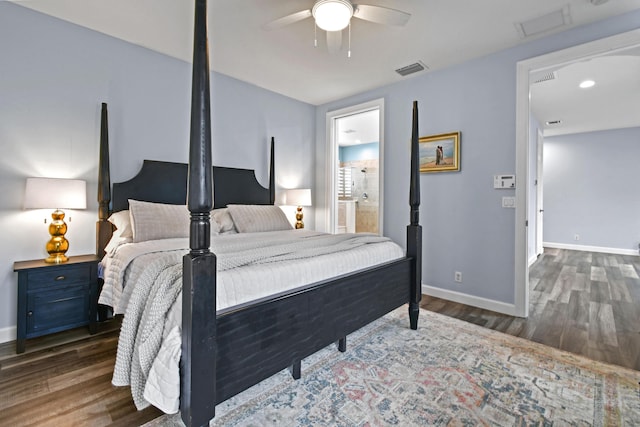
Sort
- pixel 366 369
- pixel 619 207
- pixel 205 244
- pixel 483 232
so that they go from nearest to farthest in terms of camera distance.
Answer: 1. pixel 205 244
2. pixel 366 369
3. pixel 483 232
4. pixel 619 207

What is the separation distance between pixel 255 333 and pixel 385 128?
3262 mm

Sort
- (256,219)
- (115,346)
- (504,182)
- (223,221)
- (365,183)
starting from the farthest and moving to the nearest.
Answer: (365,183) → (256,219) → (223,221) → (504,182) → (115,346)

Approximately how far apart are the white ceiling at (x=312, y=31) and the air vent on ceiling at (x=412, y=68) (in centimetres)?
8

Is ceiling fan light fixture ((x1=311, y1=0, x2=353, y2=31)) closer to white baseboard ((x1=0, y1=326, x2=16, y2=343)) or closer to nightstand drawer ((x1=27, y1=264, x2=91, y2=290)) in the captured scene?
nightstand drawer ((x1=27, y1=264, x2=91, y2=290))

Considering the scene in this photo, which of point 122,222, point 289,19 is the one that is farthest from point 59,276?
point 289,19

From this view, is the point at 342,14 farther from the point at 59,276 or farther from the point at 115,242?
the point at 59,276

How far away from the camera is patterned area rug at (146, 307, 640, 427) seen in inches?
59.7

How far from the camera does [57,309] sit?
2.30 m

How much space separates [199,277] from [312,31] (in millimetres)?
2459

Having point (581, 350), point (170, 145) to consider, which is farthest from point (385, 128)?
point (581, 350)

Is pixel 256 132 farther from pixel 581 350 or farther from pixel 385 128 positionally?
pixel 581 350

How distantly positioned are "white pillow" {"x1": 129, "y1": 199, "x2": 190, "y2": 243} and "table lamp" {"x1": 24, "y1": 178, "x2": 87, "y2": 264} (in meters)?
0.39

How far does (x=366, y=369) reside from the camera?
6.45 ft

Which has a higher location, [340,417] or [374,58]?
[374,58]
